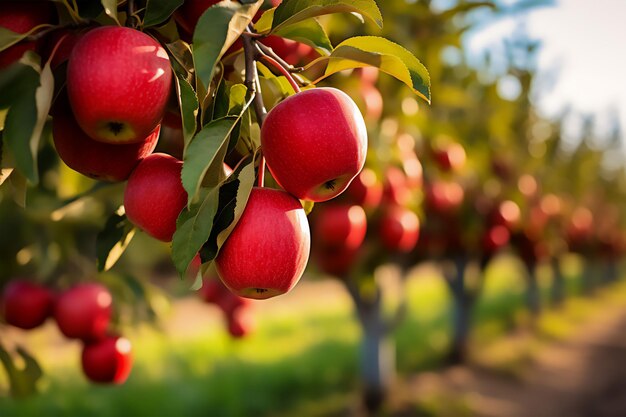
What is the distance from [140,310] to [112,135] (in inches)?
48.3

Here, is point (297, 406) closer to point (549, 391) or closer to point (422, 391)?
point (422, 391)

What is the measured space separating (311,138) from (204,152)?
0.15m

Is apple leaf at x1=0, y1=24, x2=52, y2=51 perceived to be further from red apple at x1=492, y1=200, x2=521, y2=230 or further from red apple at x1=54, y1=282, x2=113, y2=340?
red apple at x1=492, y1=200, x2=521, y2=230

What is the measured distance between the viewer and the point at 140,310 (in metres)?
1.84

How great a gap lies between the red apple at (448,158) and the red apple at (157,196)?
2.42 meters

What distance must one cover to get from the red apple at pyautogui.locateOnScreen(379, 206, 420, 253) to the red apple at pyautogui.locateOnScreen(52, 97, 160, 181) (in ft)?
5.40

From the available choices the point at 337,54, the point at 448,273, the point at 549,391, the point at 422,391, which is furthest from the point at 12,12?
the point at 549,391

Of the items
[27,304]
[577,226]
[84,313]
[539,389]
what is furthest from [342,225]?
[577,226]

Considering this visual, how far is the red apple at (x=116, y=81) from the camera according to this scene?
674mm

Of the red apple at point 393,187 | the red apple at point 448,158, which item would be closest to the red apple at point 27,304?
the red apple at point 393,187

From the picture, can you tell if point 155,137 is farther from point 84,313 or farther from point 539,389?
point 539,389

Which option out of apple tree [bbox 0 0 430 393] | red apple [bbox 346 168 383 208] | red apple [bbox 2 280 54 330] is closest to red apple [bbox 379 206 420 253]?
red apple [bbox 346 168 383 208]

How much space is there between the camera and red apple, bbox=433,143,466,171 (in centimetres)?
306

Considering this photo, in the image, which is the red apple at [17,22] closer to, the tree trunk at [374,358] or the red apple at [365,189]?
the red apple at [365,189]
